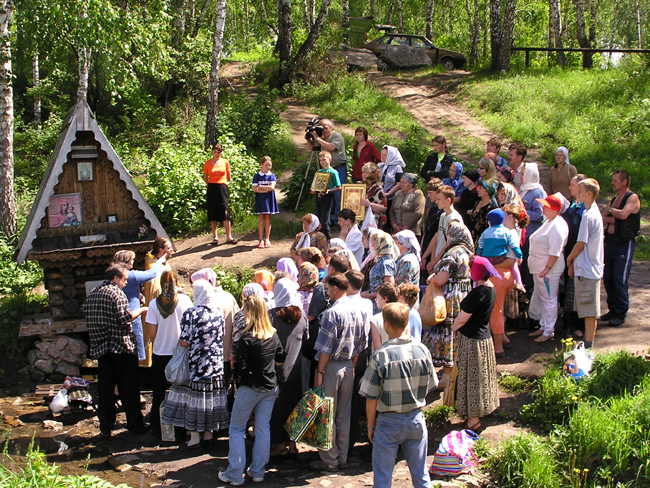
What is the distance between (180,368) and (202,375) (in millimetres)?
271

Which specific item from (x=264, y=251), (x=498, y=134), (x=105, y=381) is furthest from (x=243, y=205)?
(x=498, y=134)

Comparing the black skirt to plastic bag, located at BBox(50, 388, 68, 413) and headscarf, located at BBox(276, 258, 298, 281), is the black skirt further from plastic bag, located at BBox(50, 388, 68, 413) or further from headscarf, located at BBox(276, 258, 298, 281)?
headscarf, located at BBox(276, 258, 298, 281)

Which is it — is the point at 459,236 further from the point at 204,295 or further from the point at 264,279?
the point at 204,295

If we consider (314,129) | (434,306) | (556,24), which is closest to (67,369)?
(314,129)

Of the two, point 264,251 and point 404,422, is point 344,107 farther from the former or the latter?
point 404,422

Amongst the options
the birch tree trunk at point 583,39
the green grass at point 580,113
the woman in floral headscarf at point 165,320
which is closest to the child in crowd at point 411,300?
the woman in floral headscarf at point 165,320

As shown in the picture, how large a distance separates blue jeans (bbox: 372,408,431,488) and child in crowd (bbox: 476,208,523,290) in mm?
2810

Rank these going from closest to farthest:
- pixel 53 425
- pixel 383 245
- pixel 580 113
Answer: pixel 383 245 < pixel 53 425 < pixel 580 113

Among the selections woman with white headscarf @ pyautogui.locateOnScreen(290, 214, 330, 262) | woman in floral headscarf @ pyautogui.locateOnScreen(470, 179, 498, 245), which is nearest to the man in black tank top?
woman in floral headscarf @ pyautogui.locateOnScreen(470, 179, 498, 245)

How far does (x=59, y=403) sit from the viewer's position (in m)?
7.89

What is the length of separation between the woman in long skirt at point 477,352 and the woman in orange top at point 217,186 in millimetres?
6308

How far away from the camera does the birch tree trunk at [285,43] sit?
21.0 meters

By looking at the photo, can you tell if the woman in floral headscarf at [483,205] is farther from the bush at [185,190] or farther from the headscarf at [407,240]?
the bush at [185,190]

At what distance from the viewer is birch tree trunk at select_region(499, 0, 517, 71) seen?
19.7 m
